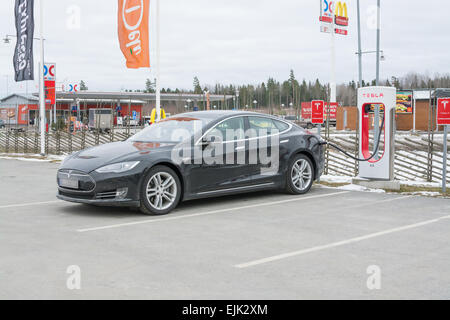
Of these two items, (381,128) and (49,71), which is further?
(49,71)

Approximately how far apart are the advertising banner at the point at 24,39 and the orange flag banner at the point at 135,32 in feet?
18.3

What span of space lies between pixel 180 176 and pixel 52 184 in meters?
4.91

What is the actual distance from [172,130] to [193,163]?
2.97 ft

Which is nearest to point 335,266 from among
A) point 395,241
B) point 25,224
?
point 395,241

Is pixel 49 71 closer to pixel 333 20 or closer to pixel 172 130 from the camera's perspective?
pixel 172 130

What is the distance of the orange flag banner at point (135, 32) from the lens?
1738 cm

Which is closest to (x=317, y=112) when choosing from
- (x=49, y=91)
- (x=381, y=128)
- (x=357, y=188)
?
(x=381, y=128)

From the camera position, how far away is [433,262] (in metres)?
5.46

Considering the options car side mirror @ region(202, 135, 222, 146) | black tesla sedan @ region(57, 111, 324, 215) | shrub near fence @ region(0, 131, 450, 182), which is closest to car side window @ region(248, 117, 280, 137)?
black tesla sedan @ region(57, 111, 324, 215)

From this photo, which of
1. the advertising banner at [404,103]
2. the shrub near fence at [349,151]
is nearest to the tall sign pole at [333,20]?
the advertising banner at [404,103]

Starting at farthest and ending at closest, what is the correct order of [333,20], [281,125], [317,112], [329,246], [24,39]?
[333,20] < [24,39] < [317,112] < [281,125] < [329,246]

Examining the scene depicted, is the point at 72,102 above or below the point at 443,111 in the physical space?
above

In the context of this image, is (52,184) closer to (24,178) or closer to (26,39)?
(24,178)

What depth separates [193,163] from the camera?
8516mm
